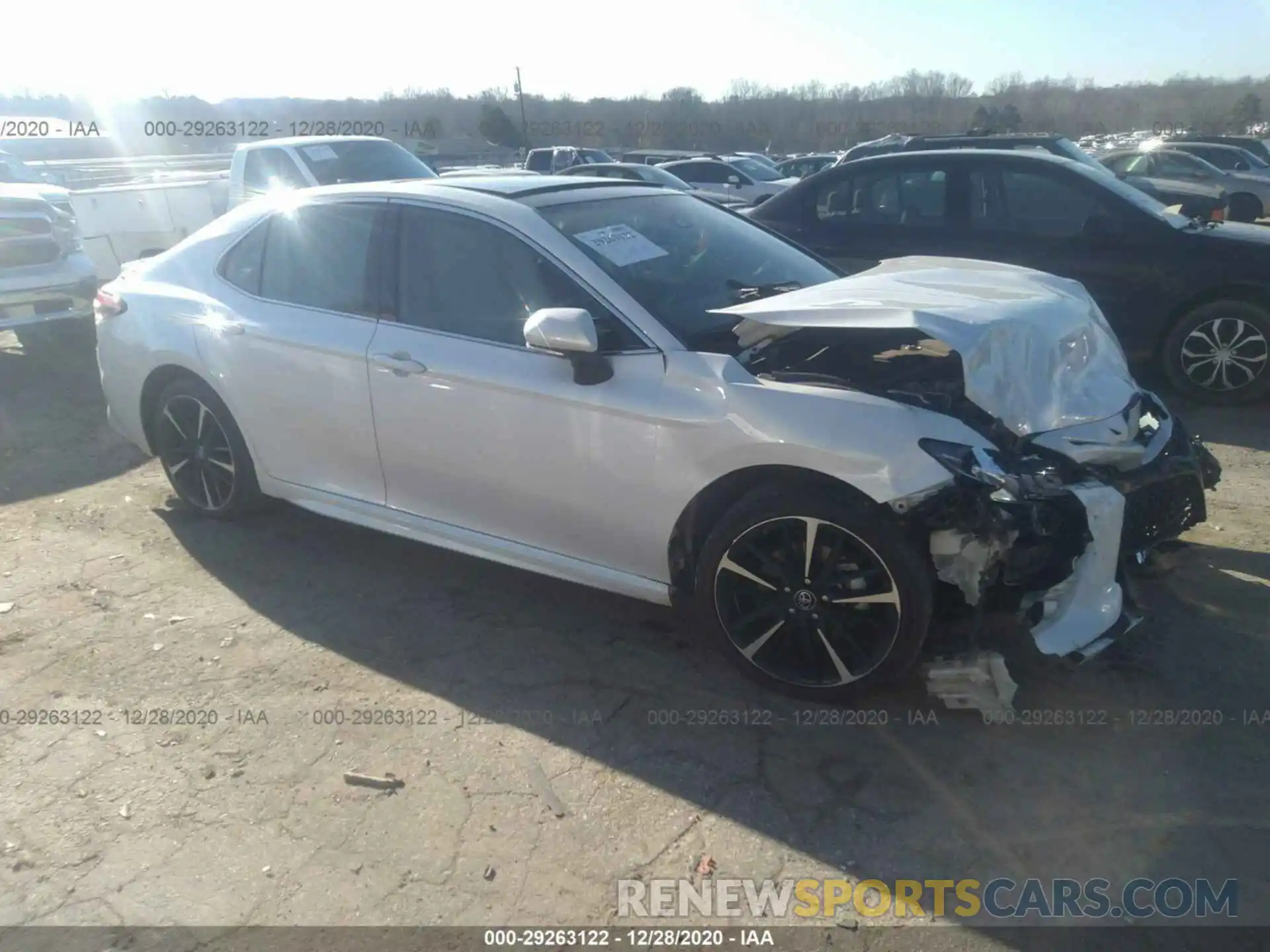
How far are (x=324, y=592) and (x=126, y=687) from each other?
2.90ft

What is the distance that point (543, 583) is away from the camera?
4.26 meters

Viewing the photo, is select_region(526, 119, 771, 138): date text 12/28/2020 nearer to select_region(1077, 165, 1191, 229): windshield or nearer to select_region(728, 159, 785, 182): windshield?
select_region(728, 159, 785, 182): windshield

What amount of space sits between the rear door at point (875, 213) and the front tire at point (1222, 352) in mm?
1644

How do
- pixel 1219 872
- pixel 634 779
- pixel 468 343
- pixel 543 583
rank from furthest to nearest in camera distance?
pixel 543 583, pixel 468 343, pixel 634 779, pixel 1219 872

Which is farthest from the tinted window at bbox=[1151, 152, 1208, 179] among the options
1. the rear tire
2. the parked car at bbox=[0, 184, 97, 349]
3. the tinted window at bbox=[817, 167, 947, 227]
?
the parked car at bbox=[0, 184, 97, 349]

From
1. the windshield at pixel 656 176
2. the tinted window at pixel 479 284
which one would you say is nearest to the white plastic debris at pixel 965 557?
the tinted window at pixel 479 284

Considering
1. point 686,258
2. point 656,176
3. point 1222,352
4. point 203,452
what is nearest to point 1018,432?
point 686,258

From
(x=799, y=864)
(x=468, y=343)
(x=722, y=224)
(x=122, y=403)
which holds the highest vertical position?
(x=722, y=224)

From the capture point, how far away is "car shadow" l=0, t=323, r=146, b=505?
5.90 m

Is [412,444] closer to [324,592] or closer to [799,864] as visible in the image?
[324,592]

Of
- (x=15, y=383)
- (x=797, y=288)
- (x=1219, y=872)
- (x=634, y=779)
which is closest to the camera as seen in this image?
(x=1219, y=872)

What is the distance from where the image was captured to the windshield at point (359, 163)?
10.7 meters

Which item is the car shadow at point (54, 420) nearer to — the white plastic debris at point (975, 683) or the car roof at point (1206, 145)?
the white plastic debris at point (975, 683)

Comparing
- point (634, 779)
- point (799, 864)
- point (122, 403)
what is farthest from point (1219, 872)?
point (122, 403)
